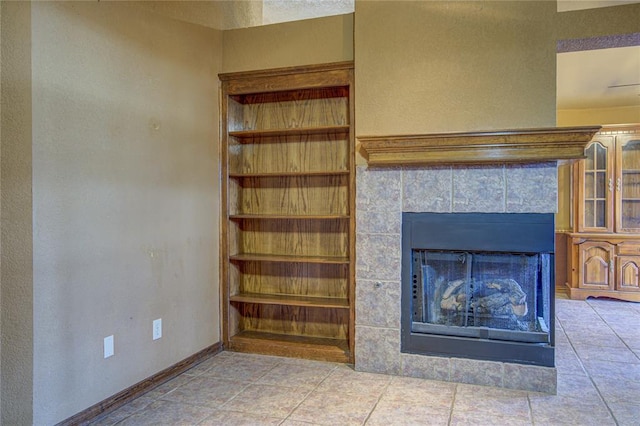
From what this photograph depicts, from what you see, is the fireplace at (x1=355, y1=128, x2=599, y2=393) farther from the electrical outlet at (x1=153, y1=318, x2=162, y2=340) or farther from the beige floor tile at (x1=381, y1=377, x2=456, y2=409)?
the electrical outlet at (x1=153, y1=318, x2=162, y2=340)

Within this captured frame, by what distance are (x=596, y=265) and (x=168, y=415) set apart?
5288mm

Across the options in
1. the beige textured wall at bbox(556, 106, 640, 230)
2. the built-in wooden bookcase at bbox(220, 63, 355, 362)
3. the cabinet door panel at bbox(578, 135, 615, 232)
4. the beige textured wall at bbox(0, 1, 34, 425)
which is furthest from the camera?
the beige textured wall at bbox(556, 106, 640, 230)

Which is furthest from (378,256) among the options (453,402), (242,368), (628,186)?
(628,186)

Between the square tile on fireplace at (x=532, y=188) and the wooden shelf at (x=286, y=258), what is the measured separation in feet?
4.15

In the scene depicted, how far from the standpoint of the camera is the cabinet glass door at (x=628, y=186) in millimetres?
5363

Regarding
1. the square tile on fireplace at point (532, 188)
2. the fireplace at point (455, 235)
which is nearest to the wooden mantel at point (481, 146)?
the fireplace at point (455, 235)

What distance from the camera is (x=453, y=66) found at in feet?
9.48

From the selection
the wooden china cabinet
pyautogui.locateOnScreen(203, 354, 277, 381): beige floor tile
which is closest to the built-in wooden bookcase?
pyautogui.locateOnScreen(203, 354, 277, 381): beige floor tile

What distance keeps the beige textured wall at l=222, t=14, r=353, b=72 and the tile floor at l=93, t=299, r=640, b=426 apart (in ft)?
7.61

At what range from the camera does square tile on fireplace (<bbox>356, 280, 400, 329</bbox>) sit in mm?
3027

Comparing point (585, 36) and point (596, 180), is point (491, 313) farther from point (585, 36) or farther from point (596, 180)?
point (596, 180)

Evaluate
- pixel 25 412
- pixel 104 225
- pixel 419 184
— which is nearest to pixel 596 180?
pixel 419 184

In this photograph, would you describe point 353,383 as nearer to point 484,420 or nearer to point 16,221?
point 484,420

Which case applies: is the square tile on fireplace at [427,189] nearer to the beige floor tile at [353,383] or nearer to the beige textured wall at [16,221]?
the beige floor tile at [353,383]
